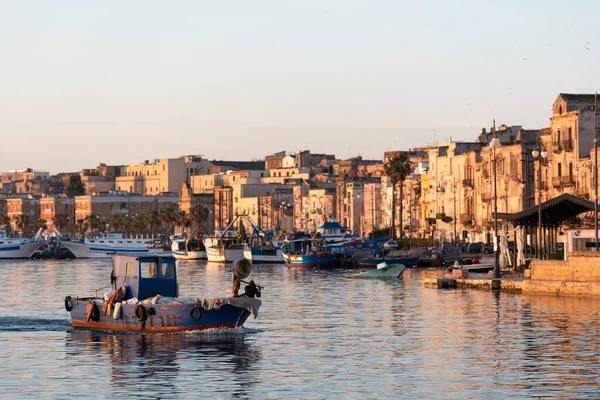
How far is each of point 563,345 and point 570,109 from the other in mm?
79720

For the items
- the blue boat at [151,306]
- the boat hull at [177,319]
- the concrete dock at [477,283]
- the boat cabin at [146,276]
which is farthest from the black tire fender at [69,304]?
the concrete dock at [477,283]

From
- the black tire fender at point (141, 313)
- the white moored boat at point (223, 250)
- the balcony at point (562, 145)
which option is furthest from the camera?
the white moored boat at point (223, 250)

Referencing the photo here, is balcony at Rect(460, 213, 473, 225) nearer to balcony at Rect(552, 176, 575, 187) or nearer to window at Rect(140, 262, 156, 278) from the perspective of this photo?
balcony at Rect(552, 176, 575, 187)

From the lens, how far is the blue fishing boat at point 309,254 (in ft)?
476

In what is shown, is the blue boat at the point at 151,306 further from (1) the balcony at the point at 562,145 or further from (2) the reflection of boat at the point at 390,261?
(2) the reflection of boat at the point at 390,261

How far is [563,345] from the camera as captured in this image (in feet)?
168

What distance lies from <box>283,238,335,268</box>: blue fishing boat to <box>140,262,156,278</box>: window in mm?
86925

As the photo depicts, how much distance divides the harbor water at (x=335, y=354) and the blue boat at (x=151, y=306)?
480 mm

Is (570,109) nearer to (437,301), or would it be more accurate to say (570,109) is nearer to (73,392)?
(437,301)

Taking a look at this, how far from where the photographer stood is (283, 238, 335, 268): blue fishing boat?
14512 centimetres

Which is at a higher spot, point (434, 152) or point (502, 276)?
point (434, 152)

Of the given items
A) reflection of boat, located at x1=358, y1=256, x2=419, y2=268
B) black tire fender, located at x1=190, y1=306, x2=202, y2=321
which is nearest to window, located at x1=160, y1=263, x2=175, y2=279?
black tire fender, located at x1=190, y1=306, x2=202, y2=321

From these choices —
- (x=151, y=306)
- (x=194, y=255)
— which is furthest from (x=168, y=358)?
(x=194, y=255)

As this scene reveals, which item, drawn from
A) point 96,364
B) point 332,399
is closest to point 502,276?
point 96,364
